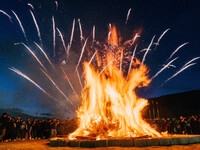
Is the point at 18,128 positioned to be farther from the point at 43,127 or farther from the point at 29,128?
the point at 43,127

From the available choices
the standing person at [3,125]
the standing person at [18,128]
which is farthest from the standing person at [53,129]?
the standing person at [3,125]

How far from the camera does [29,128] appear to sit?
52.7 feet

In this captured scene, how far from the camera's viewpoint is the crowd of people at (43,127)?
1374 centimetres

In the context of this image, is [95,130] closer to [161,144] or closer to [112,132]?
[112,132]

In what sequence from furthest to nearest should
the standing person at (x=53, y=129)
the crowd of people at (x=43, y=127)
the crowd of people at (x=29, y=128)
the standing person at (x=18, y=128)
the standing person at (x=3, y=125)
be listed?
the standing person at (x=53, y=129) → the standing person at (x=18, y=128) → the crowd of people at (x=43, y=127) → the crowd of people at (x=29, y=128) → the standing person at (x=3, y=125)

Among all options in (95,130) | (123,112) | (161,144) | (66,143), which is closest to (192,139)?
(161,144)

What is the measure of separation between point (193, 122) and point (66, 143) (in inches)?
549

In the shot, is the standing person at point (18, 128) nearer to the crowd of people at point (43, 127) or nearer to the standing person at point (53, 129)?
the crowd of people at point (43, 127)

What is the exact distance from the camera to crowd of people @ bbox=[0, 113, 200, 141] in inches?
541

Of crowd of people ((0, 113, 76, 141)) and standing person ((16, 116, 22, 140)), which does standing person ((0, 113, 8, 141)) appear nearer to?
crowd of people ((0, 113, 76, 141))

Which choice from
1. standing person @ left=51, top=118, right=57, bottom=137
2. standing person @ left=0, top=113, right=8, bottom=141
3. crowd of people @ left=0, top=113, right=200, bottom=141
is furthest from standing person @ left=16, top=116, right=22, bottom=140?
standing person @ left=51, top=118, right=57, bottom=137

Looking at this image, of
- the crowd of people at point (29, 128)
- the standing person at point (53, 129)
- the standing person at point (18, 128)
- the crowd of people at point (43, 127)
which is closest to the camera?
the crowd of people at point (29, 128)

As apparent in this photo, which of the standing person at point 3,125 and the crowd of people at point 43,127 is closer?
the standing person at point 3,125

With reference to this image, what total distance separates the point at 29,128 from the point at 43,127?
4.61ft
